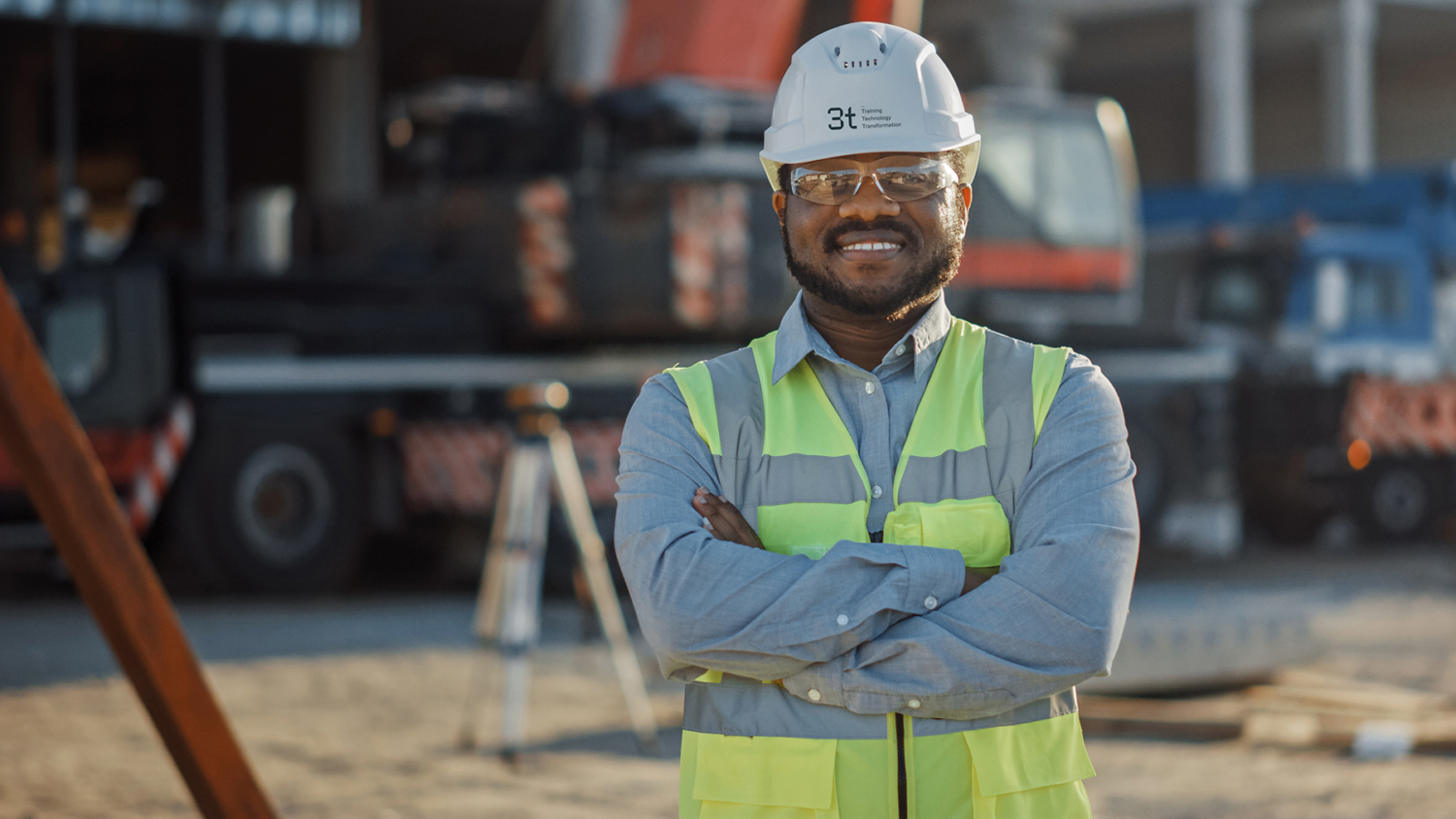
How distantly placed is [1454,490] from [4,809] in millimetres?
15277

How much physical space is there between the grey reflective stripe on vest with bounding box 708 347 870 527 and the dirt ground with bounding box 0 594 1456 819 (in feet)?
11.2

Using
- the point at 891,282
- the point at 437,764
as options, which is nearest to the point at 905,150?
the point at 891,282

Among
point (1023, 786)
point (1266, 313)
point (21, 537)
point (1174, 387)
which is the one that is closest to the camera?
point (1023, 786)

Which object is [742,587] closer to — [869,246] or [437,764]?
[869,246]

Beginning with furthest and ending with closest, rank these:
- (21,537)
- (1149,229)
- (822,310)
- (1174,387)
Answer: (1149,229) → (1174,387) → (21,537) → (822,310)

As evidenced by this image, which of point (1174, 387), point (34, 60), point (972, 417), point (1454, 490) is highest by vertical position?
point (34, 60)

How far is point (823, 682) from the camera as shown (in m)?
2.36

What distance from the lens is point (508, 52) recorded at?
31453 mm

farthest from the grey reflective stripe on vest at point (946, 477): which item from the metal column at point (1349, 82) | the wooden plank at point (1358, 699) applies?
the metal column at point (1349, 82)

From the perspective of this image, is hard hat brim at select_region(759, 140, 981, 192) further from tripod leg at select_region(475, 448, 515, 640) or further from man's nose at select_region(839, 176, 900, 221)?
tripod leg at select_region(475, 448, 515, 640)

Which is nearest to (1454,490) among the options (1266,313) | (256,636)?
(1266,313)

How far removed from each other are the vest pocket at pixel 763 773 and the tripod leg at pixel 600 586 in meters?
4.46

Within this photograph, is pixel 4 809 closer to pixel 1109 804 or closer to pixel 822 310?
pixel 1109 804

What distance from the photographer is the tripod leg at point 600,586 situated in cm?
687
